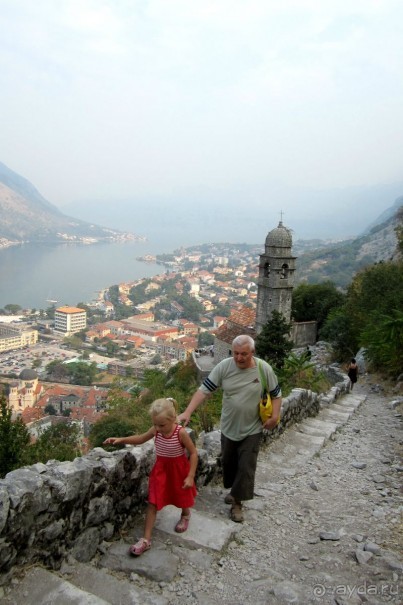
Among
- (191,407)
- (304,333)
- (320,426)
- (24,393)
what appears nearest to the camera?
(191,407)

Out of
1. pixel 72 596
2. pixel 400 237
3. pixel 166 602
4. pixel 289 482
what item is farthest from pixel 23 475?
pixel 400 237

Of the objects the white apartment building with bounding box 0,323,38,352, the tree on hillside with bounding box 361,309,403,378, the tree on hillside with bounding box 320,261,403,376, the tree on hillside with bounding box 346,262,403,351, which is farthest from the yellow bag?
the white apartment building with bounding box 0,323,38,352

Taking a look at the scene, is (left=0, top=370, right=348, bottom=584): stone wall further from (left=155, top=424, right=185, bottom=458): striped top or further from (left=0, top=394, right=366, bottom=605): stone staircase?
(left=155, top=424, right=185, bottom=458): striped top

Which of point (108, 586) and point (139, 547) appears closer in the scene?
point (108, 586)

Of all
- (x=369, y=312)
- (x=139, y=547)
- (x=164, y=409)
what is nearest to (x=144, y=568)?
(x=139, y=547)

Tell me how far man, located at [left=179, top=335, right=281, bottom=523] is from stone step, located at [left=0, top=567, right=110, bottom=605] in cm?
130

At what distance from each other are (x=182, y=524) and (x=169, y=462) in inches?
18.8

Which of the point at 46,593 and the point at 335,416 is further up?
the point at 46,593

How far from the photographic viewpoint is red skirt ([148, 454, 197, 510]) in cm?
312

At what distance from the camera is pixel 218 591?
2738 mm

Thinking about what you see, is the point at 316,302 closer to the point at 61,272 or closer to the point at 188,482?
the point at 188,482

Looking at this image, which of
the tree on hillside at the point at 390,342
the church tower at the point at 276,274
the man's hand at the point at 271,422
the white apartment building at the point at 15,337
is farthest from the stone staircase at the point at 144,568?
the white apartment building at the point at 15,337

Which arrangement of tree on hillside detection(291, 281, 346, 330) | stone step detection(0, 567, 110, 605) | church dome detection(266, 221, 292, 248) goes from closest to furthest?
stone step detection(0, 567, 110, 605) → church dome detection(266, 221, 292, 248) → tree on hillside detection(291, 281, 346, 330)

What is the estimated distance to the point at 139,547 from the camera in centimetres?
288
